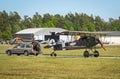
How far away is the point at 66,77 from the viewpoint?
1934 centimetres

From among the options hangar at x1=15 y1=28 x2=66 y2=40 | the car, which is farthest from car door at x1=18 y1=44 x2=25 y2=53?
hangar at x1=15 y1=28 x2=66 y2=40

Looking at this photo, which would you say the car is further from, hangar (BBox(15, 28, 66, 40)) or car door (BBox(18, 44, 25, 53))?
hangar (BBox(15, 28, 66, 40))

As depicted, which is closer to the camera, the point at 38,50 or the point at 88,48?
the point at 88,48

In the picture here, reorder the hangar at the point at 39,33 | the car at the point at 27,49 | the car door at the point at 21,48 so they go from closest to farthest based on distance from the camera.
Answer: the car at the point at 27,49 → the car door at the point at 21,48 → the hangar at the point at 39,33

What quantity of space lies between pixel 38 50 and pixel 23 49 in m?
1.79

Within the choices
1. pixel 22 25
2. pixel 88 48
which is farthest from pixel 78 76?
pixel 22 25

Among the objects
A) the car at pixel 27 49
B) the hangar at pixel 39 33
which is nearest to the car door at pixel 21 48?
the car at pixel 27 49

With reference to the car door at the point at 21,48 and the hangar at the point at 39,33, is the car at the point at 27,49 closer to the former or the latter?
the car door at the point at 21,48

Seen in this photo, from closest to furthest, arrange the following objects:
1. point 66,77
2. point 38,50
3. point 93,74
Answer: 1. point 66,77
2. point 93,74
3. point 38,50

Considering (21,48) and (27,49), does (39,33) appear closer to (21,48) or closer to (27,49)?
(21,48)

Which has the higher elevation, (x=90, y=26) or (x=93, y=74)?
(x=90, y=26)

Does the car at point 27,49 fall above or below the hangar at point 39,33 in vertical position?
below

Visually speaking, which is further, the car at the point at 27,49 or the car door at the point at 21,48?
the car door at the point at 21,48

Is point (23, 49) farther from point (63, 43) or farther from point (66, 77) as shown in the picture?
point (66, 77)
